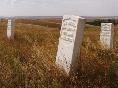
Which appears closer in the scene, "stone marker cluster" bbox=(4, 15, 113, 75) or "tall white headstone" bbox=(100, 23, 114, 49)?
"stone marker cluster" bbox=(4, 15, 113, 75)

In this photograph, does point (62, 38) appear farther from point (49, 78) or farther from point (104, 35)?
point (104, 35)

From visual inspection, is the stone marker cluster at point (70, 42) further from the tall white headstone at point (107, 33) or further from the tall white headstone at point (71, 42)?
the tall white headstone at point (107, 33)

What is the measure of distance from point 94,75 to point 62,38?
A: 5.29 feet

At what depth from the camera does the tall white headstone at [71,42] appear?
240 inches

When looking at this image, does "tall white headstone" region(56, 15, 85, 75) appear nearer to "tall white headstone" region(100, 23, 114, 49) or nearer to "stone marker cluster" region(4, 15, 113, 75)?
"stone marker cluster" region(4, 15, 113, 75)

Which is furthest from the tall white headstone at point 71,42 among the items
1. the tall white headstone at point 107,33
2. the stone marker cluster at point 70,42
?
the tall white headstone at point 107,33

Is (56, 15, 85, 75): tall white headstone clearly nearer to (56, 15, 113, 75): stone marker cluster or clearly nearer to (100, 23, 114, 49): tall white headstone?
(56, 15, 113, 75): stone marker cluster

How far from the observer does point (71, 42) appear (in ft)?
20.4

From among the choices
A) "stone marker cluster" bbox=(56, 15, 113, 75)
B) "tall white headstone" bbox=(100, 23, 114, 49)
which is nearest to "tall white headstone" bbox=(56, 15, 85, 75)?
"stone marker cluster" bbox=(56, 15, 113, 75)

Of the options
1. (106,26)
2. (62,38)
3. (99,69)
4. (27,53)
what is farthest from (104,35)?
(99,69)

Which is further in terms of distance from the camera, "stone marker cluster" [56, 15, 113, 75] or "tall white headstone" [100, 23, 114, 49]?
"tall white headstone" [100, 23, 114, 49]

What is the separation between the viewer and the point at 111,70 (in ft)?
18.4

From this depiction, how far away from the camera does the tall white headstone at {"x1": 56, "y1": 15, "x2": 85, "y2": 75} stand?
609 centimetres

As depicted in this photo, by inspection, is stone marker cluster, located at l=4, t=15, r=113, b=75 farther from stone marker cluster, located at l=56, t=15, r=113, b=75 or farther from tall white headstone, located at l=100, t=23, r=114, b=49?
tall white headstone, located at l=100, t=23, r=114, b=49
